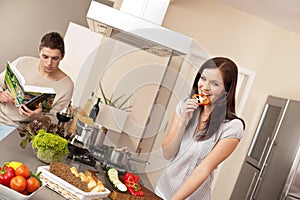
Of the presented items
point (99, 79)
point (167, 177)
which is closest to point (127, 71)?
point (99, 79)

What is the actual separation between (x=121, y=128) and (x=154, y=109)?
907 millimetres

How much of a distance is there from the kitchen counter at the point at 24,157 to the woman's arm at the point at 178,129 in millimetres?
385

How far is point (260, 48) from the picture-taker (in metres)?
5.37

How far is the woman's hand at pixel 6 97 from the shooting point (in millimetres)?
3203

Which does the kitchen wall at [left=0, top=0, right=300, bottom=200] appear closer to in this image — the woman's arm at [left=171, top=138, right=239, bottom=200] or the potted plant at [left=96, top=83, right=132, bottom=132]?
the potted plant at [left=96, top=83, right=132, bottom=132]

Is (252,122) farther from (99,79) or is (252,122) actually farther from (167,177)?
(167,177)

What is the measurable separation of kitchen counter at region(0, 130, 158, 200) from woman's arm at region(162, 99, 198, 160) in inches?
15.2

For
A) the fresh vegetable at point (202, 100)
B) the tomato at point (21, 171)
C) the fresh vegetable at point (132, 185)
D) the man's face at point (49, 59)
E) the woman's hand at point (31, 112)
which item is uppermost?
the fresh vegetable at point (202, 100)

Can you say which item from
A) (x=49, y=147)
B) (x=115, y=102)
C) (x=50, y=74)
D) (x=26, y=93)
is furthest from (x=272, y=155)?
(x=49, y=147)

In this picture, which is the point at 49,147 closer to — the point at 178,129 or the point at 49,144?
the point at 49,144

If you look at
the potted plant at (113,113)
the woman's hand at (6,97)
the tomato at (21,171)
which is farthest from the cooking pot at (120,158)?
the potted plant at (113,113)

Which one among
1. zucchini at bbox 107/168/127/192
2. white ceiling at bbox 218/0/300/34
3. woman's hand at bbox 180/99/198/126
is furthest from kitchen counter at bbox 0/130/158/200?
white ceiling at bbox 218/0/300/34

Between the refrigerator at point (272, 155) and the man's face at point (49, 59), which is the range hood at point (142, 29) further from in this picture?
the refrigerator at point (272, 155)

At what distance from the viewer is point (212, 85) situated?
2582mm
